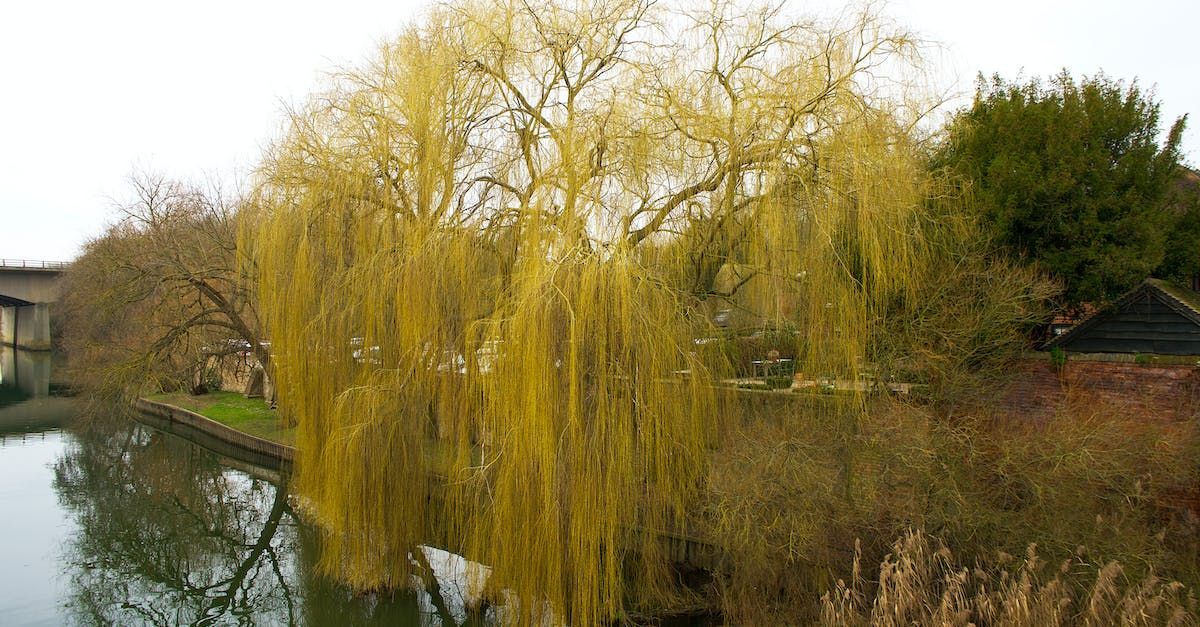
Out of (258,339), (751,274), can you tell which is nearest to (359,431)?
(751,274)

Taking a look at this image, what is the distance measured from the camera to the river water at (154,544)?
29.0 feet

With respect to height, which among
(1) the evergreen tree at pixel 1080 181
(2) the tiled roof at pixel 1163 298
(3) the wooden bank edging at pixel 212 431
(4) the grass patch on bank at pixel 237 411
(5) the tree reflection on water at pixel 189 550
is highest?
(1) the evergreen tree at pixel 1080 181

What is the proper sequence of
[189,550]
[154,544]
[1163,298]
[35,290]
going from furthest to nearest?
[35,290]
[154,544]
[189,550]
[1163,298]

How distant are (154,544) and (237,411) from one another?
9.32 m

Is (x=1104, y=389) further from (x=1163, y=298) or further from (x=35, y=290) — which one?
(x=35, y=290)

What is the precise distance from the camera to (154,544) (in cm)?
1180

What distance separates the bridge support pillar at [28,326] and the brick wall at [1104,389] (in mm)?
47857

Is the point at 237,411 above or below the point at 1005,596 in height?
above

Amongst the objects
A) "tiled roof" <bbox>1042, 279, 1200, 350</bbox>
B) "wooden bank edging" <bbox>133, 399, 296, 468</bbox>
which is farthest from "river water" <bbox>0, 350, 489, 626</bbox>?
"tiled roof" <bbox>1042, 279, 1200, 350</bbox>

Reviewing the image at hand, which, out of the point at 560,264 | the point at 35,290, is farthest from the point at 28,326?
the point at 560,264

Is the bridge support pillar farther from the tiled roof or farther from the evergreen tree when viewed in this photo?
the tiled roof

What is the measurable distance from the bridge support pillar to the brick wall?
157ft

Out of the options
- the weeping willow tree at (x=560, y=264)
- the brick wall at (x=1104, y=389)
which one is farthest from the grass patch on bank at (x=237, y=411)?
the brick wall at (x=1104, y=389)

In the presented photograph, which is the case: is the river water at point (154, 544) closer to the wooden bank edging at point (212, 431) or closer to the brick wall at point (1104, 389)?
the wooden bank edging at point (212, 431)
